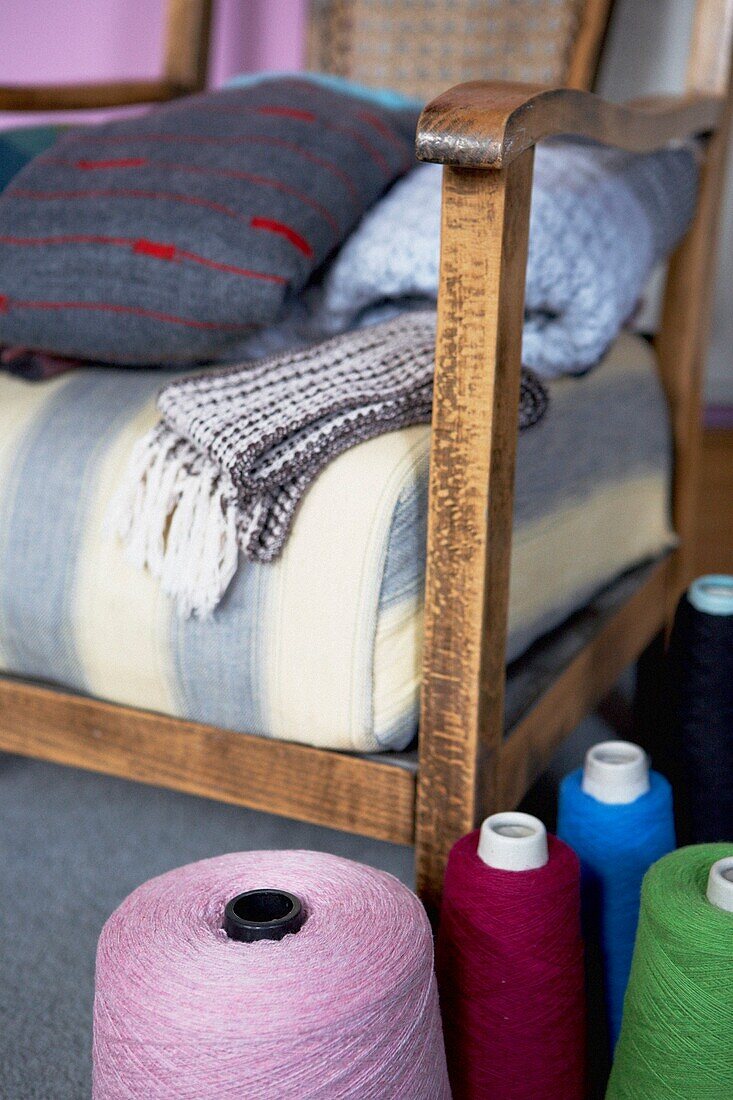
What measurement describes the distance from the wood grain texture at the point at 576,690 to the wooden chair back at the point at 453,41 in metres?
0.70

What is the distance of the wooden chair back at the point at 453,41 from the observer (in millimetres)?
1478

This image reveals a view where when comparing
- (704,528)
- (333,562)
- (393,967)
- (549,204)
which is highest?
(549,204)

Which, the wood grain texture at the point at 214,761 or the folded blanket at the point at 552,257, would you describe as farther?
the folded blanket at the point at 552,257

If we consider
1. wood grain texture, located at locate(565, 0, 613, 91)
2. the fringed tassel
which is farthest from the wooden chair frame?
wood grain texture, located at locate(565, 0, 613, 91)

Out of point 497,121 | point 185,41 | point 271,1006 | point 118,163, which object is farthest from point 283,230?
point 185,41

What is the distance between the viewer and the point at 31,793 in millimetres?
1096

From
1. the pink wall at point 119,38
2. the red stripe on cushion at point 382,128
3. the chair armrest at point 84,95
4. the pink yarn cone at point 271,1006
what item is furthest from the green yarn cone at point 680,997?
the pink wall at point 119,38

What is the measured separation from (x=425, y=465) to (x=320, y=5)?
1139mm

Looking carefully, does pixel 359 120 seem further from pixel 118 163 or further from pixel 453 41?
pixel 453 41

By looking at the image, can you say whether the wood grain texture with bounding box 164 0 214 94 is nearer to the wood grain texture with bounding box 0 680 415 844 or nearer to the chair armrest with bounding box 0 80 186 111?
the chair armrest with bounding box 0 80 186 111

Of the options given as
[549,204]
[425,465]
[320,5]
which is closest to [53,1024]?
[425,465]

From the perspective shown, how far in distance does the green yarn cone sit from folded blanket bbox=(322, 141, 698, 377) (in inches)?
16.5

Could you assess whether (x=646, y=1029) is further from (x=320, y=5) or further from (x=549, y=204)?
(x=320, y=5)

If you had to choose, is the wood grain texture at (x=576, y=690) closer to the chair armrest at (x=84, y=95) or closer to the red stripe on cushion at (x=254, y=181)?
the red stripe on cushion at (x=254, y=181)
